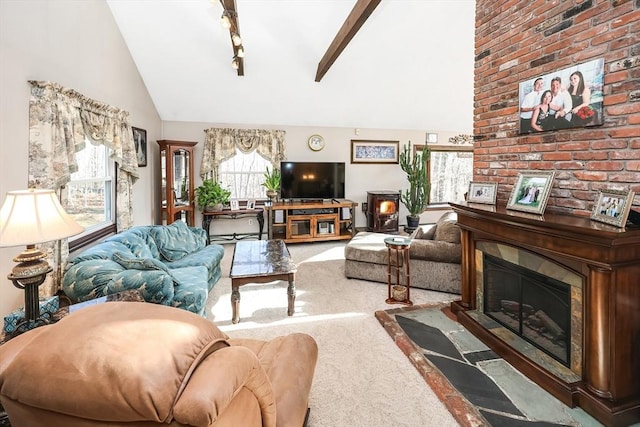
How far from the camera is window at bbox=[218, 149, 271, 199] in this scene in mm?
6266

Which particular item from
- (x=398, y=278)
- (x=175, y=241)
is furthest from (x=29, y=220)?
(x=398, y=278)

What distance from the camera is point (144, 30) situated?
4.20 metres

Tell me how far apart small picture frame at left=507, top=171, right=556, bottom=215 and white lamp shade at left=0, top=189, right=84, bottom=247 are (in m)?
2.96

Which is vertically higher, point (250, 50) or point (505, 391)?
point (250, 50)

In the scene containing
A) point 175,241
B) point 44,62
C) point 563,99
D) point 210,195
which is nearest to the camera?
point 563,99

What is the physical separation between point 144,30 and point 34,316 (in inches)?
158

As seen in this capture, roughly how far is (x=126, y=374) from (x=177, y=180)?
17.2ft

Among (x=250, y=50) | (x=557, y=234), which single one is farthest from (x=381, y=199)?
(x=557, y=234)

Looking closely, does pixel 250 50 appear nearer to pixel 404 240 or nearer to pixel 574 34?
pixel 404 240

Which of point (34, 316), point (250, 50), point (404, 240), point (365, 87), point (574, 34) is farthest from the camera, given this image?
point (365, 87)

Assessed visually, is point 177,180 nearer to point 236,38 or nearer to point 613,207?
point 236,38

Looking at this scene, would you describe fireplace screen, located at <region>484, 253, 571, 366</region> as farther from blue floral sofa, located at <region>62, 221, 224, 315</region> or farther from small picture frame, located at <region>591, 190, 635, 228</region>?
blue floral sofa, located at <region>62, 221, 224, 315</region>

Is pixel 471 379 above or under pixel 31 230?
under

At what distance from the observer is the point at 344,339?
2.61m
